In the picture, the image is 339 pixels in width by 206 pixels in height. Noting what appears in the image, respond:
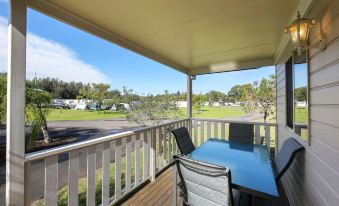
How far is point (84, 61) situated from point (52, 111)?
753 cm

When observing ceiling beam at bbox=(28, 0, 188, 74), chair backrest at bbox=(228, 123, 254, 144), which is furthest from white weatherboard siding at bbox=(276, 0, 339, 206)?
ceiling beam at bbox=(28, 0, 188, 74)

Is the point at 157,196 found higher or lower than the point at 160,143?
lower

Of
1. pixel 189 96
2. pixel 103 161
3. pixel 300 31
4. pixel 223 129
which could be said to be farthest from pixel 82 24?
pixel 223 129

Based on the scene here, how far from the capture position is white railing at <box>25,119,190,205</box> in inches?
63.2

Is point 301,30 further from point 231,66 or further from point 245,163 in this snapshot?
point 231,66

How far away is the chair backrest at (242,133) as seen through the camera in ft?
10.3

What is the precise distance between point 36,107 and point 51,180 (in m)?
2.80

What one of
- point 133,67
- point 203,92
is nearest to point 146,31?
point 203,92

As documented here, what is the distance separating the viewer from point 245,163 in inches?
76.0

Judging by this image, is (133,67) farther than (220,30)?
Yes

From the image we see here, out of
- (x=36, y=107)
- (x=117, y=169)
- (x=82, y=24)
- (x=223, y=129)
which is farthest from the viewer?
(x=223, y=129)

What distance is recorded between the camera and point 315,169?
4.78 ft

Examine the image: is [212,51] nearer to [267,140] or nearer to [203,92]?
[267,140]

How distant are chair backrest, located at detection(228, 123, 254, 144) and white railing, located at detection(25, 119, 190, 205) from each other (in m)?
1.27
